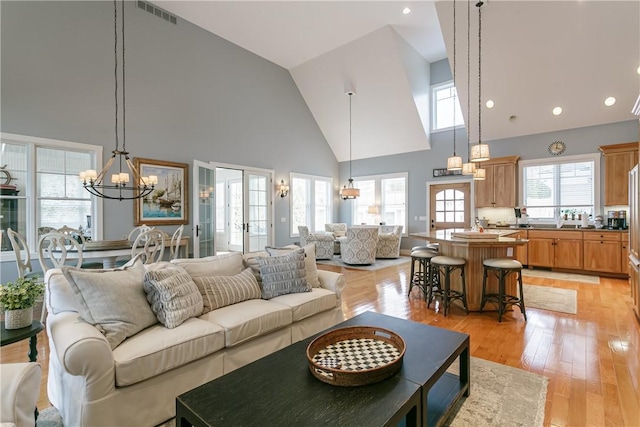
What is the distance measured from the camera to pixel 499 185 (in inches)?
285

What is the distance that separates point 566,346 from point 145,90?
7073 millimetres

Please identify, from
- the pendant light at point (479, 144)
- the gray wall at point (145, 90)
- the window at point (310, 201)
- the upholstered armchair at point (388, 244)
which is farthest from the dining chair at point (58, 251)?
the upholstered armchair at point (388, 244)

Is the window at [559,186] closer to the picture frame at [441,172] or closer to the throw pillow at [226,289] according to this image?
the picture frame at [441,172]

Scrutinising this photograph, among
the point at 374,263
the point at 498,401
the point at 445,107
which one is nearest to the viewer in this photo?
the point at 498,401

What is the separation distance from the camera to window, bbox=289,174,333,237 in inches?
351

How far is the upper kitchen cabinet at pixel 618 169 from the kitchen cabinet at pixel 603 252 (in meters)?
0.76

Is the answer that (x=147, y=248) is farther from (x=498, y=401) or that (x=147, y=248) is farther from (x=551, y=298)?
(x=551, y=298)

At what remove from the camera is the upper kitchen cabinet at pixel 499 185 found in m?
7.07

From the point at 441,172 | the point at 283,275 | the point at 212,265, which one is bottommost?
the point at 283,275

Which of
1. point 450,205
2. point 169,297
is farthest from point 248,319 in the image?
point 450,205

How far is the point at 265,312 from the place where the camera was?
8.10 ft

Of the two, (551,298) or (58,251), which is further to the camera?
(551,298)

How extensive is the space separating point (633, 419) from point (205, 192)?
616 centimetres

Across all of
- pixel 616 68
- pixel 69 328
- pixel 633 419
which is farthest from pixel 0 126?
pixel 616 68
